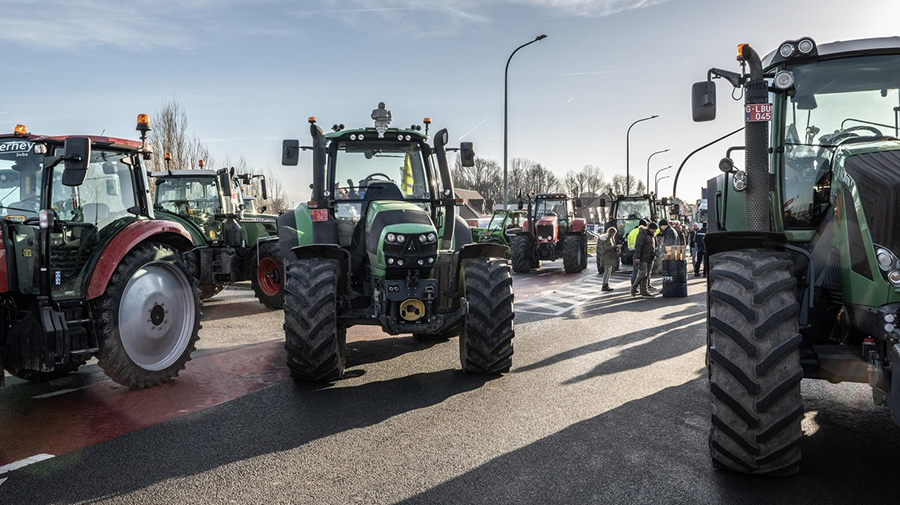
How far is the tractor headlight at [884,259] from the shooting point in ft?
12.2

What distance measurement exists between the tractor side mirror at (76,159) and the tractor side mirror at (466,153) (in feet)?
12.5

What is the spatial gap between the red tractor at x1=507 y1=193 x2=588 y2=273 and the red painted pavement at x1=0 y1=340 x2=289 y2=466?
533 inches

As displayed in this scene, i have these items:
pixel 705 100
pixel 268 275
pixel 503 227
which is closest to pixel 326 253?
pixel 705 100

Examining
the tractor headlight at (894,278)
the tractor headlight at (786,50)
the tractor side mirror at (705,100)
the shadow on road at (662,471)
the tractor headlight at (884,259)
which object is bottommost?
the shadow on road at (662,471)

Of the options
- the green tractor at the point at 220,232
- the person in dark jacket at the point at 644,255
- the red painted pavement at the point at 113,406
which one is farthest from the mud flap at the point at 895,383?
the person in dark jacket at the point at 644,255

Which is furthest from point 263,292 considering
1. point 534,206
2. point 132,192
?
point 534,206

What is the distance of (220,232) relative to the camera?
1266 centimetres

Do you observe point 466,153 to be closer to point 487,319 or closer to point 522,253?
point 487,319

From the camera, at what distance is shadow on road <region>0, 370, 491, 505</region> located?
4238mm

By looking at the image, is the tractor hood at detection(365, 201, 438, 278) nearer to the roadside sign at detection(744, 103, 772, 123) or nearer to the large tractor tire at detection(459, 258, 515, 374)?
the large tractor tire at detection(459, 258, 515, 374)

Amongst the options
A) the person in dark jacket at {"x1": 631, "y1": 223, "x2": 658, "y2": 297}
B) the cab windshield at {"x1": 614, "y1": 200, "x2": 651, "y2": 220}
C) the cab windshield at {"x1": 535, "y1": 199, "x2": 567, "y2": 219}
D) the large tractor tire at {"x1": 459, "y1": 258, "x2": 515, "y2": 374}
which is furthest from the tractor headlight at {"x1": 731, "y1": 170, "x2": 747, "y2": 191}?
the cab windshield at {"x1": 614, "y1": 200, "x2": 651, "y2": 220}

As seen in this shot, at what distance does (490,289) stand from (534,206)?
52.2 ft

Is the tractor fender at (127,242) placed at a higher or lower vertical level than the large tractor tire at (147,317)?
higher

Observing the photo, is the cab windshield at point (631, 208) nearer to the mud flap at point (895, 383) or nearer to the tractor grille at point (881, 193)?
the tractor grille at point (881, 193)
